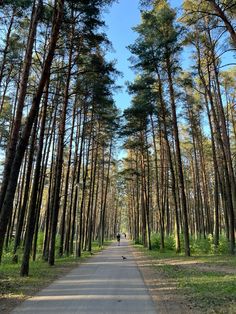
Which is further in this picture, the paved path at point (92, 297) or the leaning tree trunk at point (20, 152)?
the leaning tree trunk at point (20, 152)

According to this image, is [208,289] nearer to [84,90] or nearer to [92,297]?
[92,297]

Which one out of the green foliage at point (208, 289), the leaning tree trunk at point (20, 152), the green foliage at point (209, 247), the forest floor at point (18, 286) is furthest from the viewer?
the green foliage at point (209, 247)

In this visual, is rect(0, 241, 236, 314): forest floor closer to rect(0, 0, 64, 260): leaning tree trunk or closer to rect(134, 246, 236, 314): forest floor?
rect(134, 246, 236, 314): forest floor

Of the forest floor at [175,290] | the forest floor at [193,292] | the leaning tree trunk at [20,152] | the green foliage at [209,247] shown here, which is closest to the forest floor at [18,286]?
the forest floor at [175,290]

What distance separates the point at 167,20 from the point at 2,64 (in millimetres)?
9205

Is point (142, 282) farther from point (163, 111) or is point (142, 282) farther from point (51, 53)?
point (163, 111)

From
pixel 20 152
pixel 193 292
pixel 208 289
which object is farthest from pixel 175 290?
pixel 20 152

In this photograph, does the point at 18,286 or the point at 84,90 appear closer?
the point at 18,286

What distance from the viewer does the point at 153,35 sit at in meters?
19.6

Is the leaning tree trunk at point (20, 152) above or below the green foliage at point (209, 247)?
→ above

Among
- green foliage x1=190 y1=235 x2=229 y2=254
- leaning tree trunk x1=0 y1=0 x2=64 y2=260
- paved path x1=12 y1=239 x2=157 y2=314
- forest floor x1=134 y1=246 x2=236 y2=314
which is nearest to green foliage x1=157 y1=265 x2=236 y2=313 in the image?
forest floor x1=134 y1=246 x2=236 y2=314

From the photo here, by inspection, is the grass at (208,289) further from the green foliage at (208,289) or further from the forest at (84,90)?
the forest at (84,90)

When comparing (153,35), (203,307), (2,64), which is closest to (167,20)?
(153,35)

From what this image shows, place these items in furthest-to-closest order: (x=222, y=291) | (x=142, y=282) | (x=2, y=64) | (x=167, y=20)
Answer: (x=167, y=20)
(x=2, y=64)
(x=142, y=282)
(x=222, y=291)
